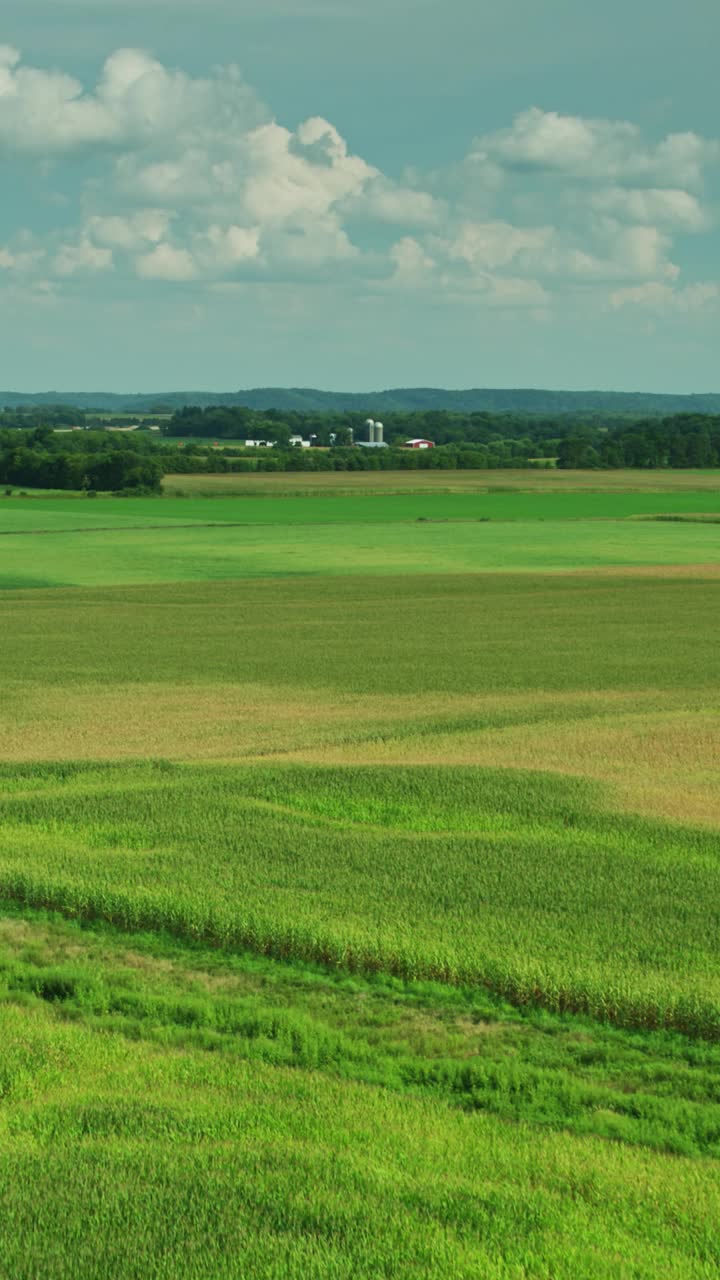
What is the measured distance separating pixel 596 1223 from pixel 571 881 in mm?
8518

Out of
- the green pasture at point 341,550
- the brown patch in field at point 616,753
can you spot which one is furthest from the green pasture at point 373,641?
the green pasture at point 341,550

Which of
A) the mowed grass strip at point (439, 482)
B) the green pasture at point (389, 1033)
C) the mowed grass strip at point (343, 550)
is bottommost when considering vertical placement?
the green pasture at point (389, 1033)

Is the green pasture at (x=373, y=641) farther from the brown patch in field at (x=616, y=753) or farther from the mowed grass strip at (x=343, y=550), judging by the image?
the mowed grass strip at (x=343, y=550)

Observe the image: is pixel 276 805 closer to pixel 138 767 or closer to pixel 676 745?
pixel 138 767

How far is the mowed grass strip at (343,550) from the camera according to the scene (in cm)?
7412

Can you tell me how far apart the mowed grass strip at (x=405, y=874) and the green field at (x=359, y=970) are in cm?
6

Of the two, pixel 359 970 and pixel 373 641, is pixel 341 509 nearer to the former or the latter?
pixel 373 641

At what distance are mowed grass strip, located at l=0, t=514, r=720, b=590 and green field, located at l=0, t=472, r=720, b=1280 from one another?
3515 centimetres

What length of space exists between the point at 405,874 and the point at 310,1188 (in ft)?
28.1

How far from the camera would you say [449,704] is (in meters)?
32.8

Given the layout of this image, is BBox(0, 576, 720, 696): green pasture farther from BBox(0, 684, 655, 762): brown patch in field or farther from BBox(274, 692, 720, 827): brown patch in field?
BBox(274, 692, 720, 827): brown patch in field

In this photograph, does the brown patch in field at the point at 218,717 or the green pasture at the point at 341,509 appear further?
the green pasture at the point at 341,509

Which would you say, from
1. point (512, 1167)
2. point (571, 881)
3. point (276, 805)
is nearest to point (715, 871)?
point (571, 881)

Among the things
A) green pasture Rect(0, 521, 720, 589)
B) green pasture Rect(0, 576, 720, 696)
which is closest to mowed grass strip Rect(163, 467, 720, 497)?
green pasture Rect(0, 521, 720, 589)
